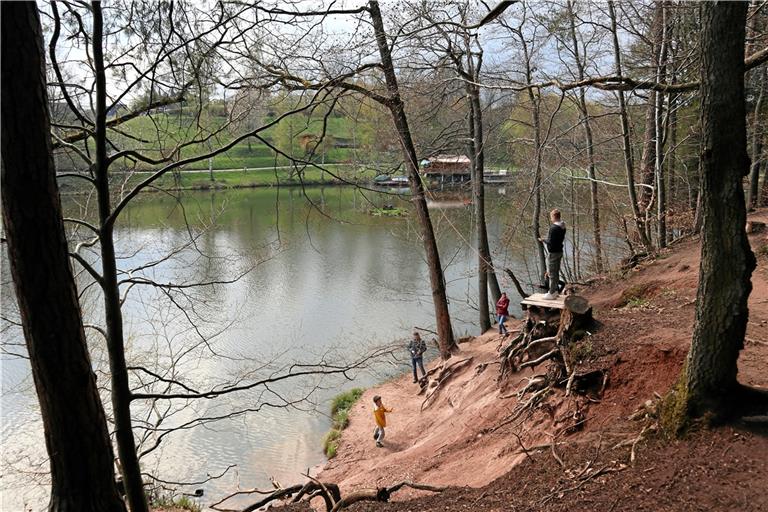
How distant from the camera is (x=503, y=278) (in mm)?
22625

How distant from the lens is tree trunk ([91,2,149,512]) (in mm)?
4617

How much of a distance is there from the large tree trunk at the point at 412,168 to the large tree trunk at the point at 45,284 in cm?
670

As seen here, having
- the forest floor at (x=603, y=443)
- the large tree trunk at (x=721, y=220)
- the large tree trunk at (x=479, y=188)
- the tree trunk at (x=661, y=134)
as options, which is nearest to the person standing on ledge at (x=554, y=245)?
the forest floor at (x=603, y=443)

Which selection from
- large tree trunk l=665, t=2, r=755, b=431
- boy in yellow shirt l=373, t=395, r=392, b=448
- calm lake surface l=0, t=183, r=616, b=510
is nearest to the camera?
large tree trunk l=665, t=2, r=755, b=431

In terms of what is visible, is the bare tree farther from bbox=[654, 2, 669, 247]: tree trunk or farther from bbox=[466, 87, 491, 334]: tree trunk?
bbox=[466, 87, 491, 334]: tree trunk

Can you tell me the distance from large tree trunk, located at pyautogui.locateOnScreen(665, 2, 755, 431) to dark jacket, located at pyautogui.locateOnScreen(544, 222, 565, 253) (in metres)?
3.72

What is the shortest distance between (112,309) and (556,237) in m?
6.00

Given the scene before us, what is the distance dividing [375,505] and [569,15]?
14.0 m

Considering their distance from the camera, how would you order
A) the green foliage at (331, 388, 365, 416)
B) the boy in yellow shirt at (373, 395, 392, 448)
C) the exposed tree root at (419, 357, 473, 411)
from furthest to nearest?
the green foliage at (331, 388, 365, 416) → the exposed tree root at (419, 357, 473, 411) → the boy in yellow shirt at (373, 395, 392, 448)

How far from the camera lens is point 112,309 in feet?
15.7

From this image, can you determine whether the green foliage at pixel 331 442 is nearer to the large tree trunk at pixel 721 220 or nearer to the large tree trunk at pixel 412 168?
the large tree trunk at pixel 412 168

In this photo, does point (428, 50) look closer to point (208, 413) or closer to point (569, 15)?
point (569, 15)

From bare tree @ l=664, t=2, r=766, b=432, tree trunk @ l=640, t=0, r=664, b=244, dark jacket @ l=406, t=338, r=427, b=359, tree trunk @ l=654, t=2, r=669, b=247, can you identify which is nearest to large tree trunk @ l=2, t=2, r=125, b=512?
bare tree @ l=664, t=2, r=766, b=432

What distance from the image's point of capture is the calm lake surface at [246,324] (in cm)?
1118
